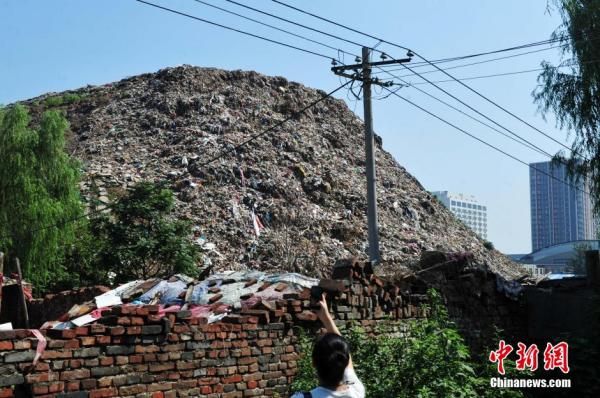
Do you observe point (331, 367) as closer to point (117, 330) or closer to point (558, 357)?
point (117, 330)

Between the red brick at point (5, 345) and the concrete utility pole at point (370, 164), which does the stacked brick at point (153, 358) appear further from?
the concrete utility pole at point (370, 164)

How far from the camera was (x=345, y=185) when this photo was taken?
31.5m

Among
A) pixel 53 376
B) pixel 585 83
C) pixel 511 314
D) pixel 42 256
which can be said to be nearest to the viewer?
pixel 53 376

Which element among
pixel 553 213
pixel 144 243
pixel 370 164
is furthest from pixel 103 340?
pixel 553 213

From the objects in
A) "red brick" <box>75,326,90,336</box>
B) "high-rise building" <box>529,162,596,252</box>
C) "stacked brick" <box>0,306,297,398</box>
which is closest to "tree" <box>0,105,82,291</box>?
"stacked brick" <box>0,306,297,398</box>

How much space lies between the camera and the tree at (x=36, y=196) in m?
17.5

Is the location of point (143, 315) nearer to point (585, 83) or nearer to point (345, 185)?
point (585, 83)

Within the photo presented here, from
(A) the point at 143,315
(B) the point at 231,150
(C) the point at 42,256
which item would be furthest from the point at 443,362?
(B) the point at 231,150

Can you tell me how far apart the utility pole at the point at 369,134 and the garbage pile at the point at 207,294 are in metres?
4.61

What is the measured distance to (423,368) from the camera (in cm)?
544

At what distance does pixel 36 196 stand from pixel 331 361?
54.3 feet

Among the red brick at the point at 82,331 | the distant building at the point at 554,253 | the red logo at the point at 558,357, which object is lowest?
the red logo at the point at 558,357

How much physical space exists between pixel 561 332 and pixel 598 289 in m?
0.82

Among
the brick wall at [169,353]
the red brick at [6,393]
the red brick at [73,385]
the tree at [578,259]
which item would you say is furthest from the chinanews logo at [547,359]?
the tree at [578,259]
